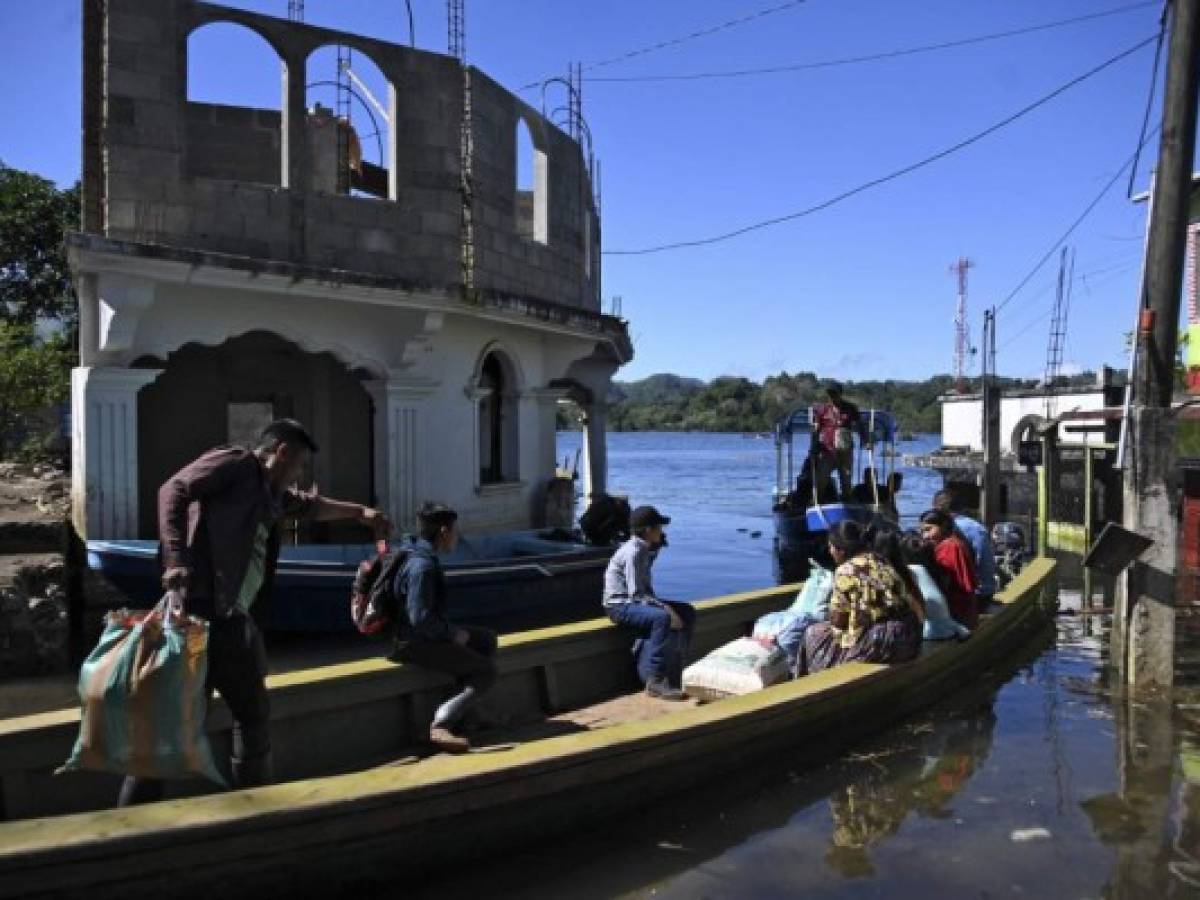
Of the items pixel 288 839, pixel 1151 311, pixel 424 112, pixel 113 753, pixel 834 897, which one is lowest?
pixel 834 897

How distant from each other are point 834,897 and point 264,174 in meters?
12.2

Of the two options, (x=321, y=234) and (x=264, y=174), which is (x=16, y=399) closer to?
(x=264, y=174)

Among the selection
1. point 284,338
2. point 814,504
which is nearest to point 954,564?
point 284,338

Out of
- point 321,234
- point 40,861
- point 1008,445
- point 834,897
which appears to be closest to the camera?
point 40,861

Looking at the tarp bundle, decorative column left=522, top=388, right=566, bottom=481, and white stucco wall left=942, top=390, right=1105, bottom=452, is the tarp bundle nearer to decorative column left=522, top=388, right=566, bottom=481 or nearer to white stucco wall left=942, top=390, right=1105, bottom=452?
decorative column left=522, top=388, right=566, bottom=481

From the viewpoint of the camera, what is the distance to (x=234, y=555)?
4.26 metres

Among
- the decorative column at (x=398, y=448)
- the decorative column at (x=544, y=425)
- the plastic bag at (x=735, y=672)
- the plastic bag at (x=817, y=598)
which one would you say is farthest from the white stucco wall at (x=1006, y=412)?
the plastic bag at (x=735, y=672)

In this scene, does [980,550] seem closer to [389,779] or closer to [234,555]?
[389,779]

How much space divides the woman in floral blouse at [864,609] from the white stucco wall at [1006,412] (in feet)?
51.2

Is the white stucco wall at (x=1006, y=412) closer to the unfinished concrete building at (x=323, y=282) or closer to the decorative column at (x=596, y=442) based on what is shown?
the decorative column at (x=596, y=442)

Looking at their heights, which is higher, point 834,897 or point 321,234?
point 321,234

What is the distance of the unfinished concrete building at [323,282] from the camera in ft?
30.0

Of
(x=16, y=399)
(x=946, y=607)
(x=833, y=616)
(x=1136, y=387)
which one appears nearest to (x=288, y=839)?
(x=833, y=616)

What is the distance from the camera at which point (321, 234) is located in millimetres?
10258
